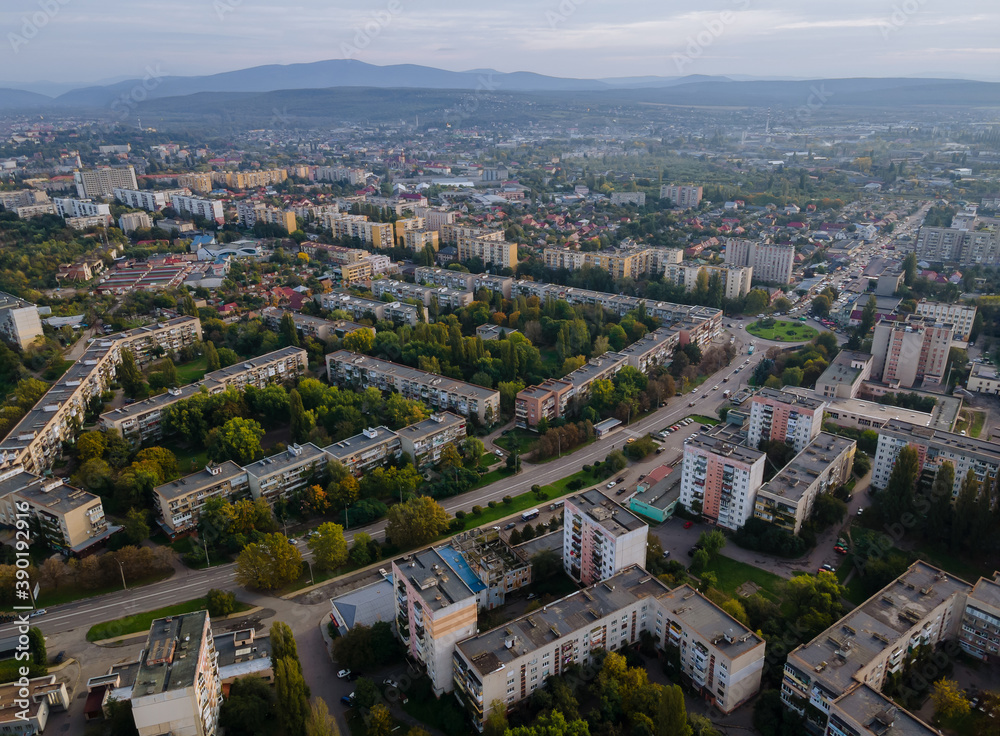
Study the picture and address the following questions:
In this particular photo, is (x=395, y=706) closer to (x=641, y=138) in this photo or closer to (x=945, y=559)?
(x=945, y=559)

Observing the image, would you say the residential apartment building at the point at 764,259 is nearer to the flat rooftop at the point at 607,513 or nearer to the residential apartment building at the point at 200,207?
the flat rooftop at the point at 607,513

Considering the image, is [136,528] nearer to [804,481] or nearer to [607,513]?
Answer: [607,513]

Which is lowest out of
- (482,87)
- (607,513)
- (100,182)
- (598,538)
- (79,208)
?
(598,538)

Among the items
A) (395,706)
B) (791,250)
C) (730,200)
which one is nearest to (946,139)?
(730,200)

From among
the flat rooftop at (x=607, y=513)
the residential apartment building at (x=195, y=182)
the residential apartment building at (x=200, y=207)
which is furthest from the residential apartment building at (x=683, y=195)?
the flat rooftop at (x=607, y=513)

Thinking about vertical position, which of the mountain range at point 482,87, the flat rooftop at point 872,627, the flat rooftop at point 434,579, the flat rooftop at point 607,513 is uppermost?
the mountain range at point 482,87

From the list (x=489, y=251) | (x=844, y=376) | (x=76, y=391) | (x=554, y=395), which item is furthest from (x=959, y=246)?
(x=76, y=391)
